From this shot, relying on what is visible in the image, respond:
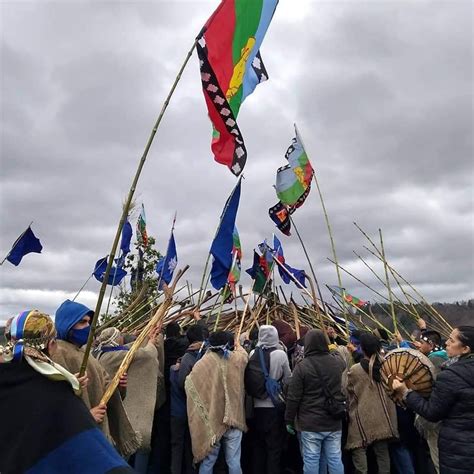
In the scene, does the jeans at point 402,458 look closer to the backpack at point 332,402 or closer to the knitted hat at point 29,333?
the backpack at point 332,402

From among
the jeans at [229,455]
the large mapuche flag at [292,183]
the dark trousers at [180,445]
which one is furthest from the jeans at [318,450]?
the large mapuche flag at [292,183]

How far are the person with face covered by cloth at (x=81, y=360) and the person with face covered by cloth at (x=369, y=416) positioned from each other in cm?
275

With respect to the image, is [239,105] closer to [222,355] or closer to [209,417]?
[222,355]

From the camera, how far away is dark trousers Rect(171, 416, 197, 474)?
5.55 m

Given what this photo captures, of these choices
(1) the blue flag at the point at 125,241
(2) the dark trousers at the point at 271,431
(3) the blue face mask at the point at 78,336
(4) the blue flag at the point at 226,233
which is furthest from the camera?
(1) the blue flag at the point at 125,241

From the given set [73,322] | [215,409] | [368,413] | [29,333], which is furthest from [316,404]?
[29,333]

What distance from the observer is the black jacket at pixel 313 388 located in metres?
4.82

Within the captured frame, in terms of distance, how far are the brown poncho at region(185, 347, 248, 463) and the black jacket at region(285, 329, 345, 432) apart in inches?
24.4

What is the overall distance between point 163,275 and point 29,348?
5364mm

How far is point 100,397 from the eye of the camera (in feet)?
10.8

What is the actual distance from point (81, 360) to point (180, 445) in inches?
113

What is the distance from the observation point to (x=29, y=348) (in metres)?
2.37

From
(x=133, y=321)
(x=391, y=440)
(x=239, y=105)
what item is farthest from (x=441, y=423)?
(x=133, y=321)

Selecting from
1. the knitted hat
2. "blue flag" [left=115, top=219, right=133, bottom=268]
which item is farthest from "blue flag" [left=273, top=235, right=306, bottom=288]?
the knitted hat
